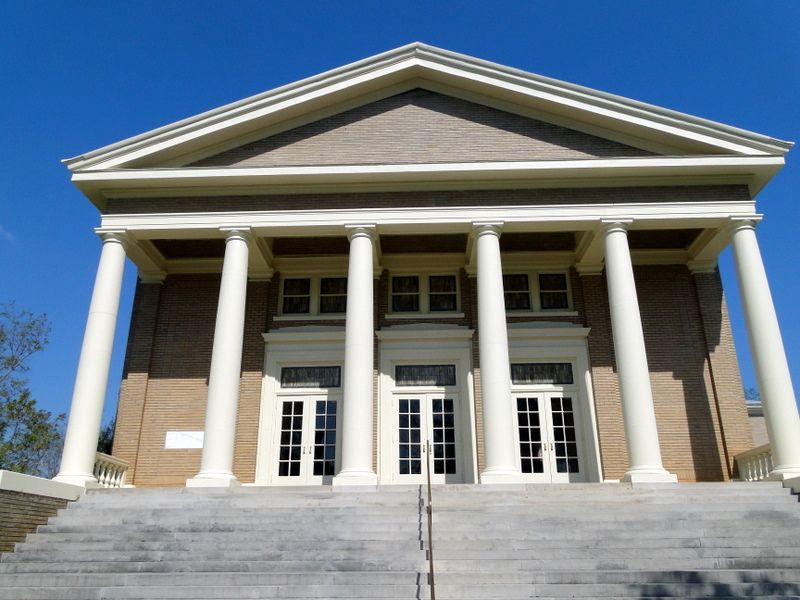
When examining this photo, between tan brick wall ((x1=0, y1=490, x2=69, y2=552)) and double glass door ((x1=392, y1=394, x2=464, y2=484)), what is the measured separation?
304 inches

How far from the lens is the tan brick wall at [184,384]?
16.0 m

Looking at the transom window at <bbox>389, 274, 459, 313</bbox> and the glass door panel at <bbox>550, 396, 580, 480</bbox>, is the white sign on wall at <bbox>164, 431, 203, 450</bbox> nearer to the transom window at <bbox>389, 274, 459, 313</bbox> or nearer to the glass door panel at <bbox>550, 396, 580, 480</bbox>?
the transom window at <bbox>389, 274, 459, 313</bbox>

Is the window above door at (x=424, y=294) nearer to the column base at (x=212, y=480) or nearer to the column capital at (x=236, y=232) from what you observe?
the column capital at (x=236, y=232)

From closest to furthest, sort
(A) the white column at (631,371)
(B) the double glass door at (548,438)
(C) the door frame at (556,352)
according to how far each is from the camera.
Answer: (A) the white column at (631,371) → (B) the double glass door at (548,438) → (C) the door frame at (556,352)

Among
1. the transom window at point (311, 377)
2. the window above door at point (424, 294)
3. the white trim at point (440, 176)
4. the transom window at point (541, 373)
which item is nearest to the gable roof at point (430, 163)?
the white trim at point (440, 176)

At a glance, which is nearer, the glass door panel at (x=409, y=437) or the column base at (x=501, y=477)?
the column base at (x=501, y=477)

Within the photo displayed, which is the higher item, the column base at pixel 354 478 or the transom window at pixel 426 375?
the transom window at pixel 426 375

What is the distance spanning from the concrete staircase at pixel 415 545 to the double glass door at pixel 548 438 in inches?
162

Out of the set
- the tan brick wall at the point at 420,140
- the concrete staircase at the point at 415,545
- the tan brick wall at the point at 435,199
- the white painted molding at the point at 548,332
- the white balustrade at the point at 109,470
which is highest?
the tan brick wall at the point at 420,140

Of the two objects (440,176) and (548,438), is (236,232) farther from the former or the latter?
(548,438)

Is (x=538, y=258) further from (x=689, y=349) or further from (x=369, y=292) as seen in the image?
(x=369, y=292)

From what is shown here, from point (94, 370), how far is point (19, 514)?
4045mm

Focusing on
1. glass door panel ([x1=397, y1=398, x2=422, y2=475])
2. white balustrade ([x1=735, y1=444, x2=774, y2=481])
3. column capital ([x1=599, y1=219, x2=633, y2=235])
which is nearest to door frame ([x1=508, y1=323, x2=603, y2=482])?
glass door panel ([x1=397, y1=398, x2=422, y2=475])

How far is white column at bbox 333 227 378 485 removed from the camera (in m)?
12.7
